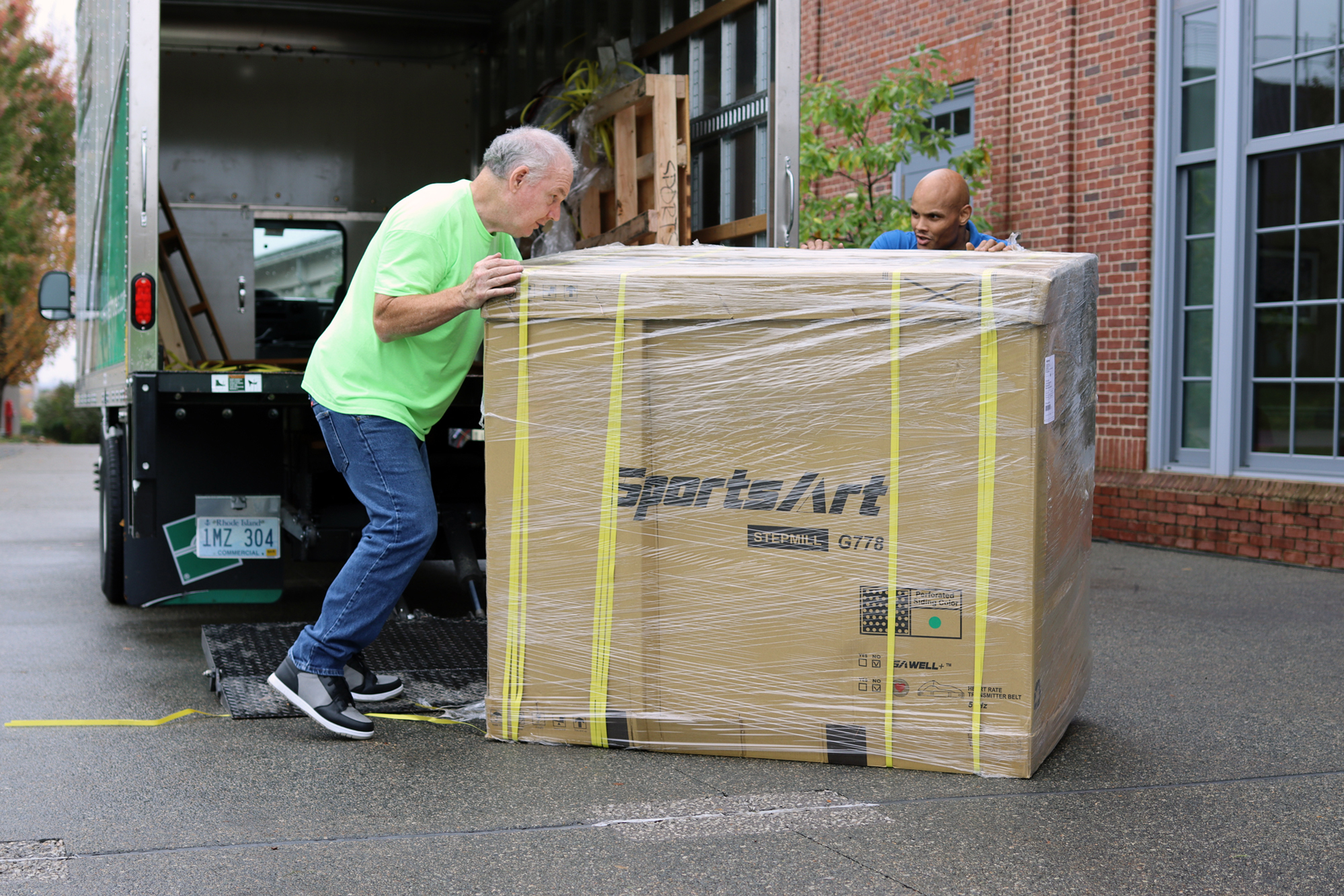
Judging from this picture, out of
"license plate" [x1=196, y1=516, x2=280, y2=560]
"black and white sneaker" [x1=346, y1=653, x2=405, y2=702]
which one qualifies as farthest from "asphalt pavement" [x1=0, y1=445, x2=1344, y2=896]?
"license plate" [x1=196, y1=516, x2=280, y2=560]

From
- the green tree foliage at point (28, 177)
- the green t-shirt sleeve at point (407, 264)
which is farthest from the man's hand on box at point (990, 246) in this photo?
the green tree foliage at point (28, 177)

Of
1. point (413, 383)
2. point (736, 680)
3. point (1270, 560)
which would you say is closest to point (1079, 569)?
point (736, 680)

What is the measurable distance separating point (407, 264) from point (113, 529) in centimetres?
348

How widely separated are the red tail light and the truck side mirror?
3634 millimetres

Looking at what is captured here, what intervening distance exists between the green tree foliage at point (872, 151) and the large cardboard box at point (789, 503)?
21.3 ft

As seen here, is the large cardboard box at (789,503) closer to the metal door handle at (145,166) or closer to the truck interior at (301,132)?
the metal door handle at (145,166)

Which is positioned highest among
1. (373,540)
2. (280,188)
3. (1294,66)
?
(1294,66)

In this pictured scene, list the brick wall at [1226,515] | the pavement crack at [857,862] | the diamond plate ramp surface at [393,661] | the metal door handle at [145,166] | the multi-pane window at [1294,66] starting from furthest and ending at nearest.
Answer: the multi-pane window at [1294,66] < the brick wall at [1226,515] < the metal door handle at [145,166] < the diamond plate ramp surface at [393,661] < the pavement crack at [857,862]

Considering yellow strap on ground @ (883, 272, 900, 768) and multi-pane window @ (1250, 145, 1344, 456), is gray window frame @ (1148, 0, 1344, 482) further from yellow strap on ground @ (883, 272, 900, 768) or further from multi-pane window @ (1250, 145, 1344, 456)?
yellow strap on ground @ (883, 272, 900, 768)

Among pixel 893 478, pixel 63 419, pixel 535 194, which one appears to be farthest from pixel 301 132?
pixel 63 419

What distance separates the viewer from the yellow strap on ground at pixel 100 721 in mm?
4117

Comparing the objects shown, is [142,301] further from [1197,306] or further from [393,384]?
[1197,306]

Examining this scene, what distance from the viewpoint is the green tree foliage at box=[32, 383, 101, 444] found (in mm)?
30234

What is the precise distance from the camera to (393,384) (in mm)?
3920
